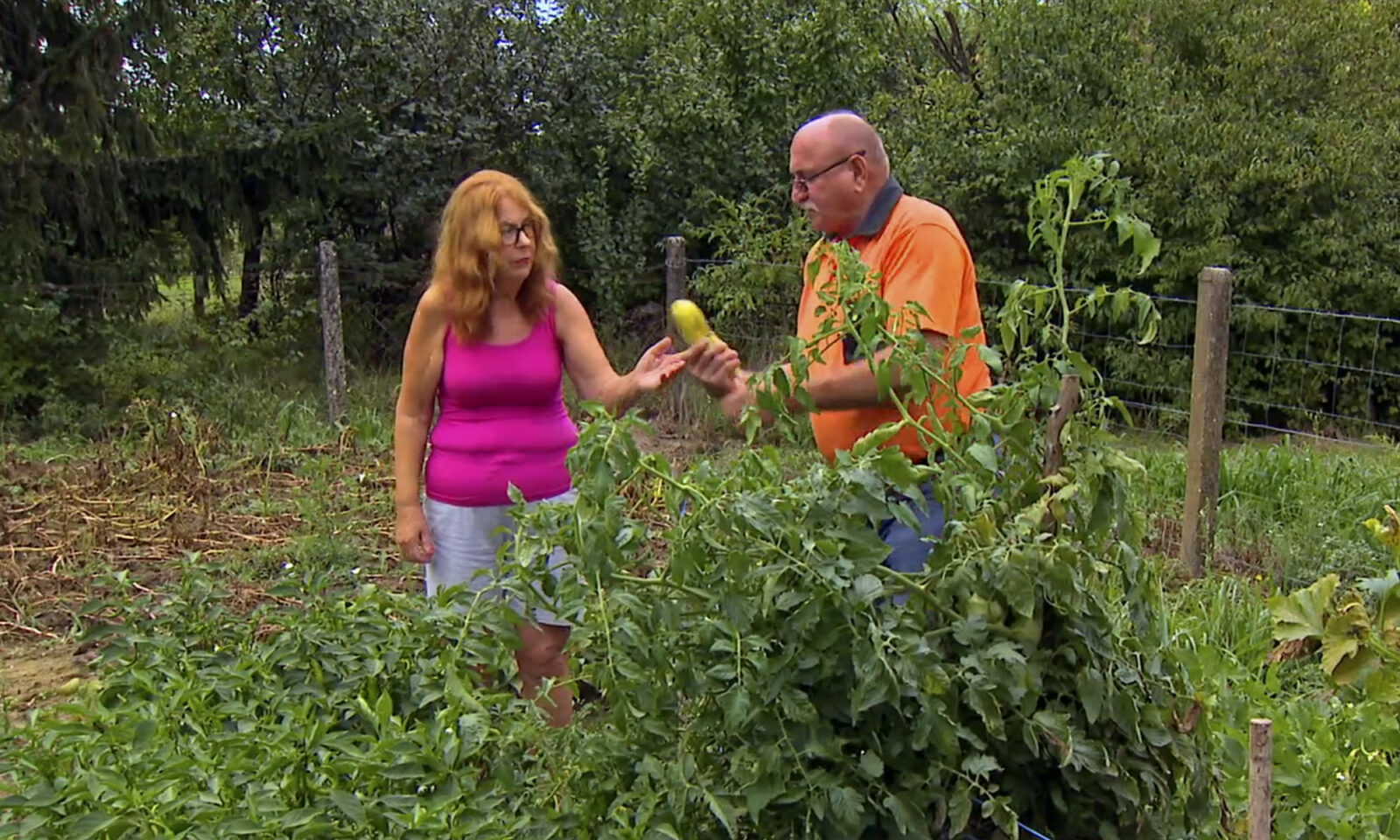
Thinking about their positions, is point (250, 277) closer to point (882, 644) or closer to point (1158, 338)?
point (1158, 338)

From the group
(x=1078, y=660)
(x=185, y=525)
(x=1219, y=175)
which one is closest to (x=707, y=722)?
(x=1078, y=660)

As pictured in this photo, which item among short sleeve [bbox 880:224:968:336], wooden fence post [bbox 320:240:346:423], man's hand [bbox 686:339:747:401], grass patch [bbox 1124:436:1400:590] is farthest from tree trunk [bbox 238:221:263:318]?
short sleeve [bbox 880:224:968:336]

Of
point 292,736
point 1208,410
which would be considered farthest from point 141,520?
point 1208,410

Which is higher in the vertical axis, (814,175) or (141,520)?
(814,175)

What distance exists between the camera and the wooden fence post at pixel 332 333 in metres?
8.17

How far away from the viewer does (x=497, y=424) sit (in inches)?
133

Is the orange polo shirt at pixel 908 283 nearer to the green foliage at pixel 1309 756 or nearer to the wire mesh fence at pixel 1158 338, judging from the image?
the green foliage at pixel 1309 756

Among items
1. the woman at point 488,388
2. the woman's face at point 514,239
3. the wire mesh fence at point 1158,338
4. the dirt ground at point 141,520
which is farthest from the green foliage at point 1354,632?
the wire mesh fence at point 1158,338

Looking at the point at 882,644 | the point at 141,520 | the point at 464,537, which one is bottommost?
the point at 141,520

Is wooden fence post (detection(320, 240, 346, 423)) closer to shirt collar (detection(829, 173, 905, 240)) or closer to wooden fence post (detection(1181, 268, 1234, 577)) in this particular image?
wooden fence post (detection(1181, 268, 1234, 577))

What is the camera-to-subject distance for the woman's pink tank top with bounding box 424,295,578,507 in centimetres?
334

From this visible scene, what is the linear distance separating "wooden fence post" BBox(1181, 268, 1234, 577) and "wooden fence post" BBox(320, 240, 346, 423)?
196 inches

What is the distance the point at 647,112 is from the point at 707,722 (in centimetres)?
857

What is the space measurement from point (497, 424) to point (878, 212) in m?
1.10
